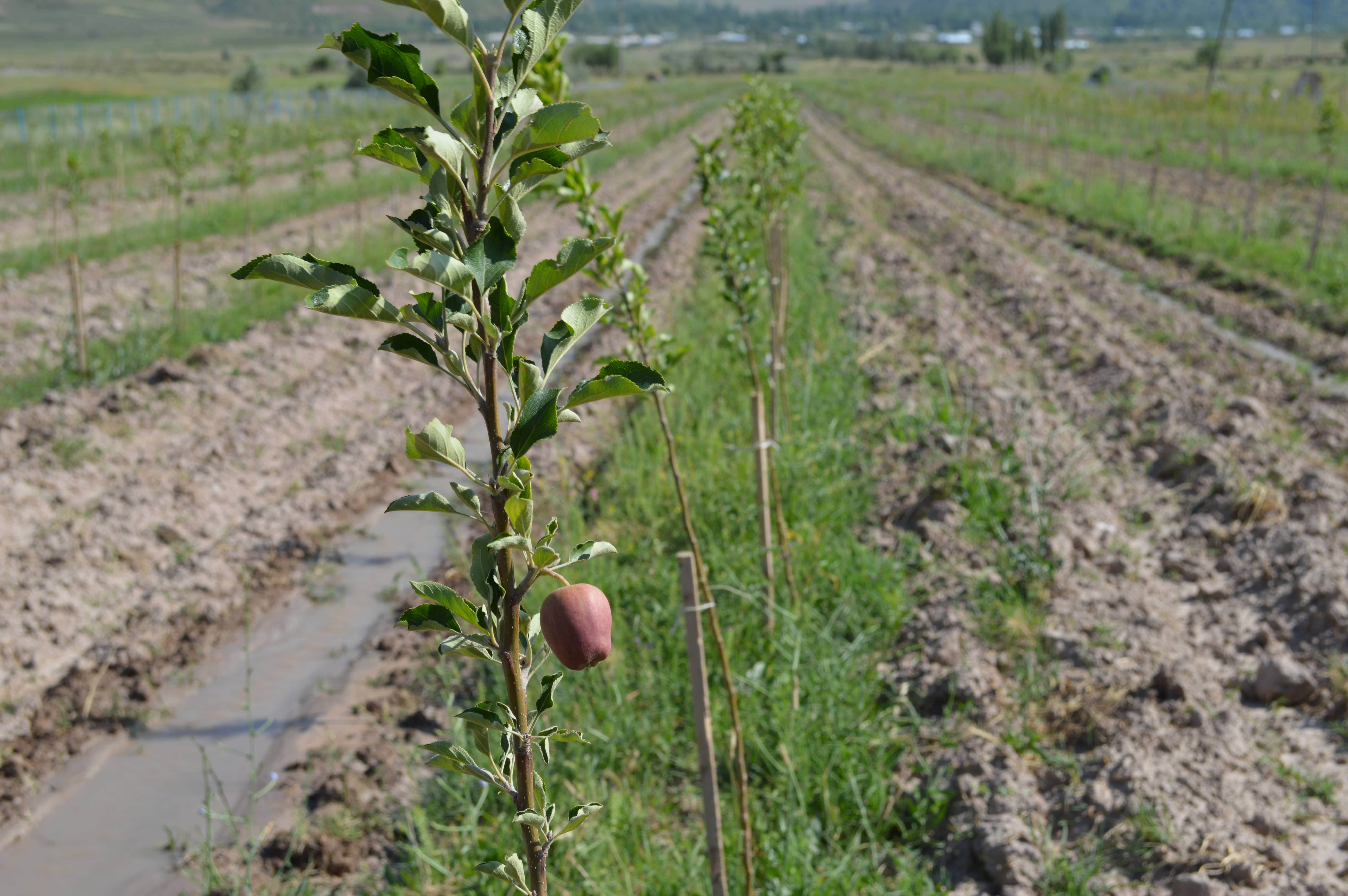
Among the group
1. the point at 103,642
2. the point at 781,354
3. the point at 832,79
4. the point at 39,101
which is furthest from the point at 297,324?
the point at 832,79

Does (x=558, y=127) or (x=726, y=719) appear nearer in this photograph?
(x=558, y=127)

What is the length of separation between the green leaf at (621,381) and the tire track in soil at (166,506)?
12.8ft

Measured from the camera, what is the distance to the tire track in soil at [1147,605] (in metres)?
3.13

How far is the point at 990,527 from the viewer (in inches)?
196

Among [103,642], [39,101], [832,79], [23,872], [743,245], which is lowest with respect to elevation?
[23,872]

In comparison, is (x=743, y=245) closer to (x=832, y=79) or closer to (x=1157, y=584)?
(x=1157, y=584)

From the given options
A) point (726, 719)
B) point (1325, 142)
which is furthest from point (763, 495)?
point (1325, 142)

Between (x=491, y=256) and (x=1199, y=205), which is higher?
(x=1199, y=205)

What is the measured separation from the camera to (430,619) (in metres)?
1.17

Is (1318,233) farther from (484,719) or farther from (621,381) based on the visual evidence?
(484,719)

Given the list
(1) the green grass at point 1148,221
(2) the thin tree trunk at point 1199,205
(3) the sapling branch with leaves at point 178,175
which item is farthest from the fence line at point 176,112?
(2) the thin tree trunk at point 1199,205

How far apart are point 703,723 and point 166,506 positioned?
4739 millimetres

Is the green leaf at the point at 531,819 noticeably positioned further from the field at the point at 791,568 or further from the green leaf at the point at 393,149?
the green leaf at the point at 393,149

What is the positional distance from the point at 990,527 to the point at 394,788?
10.1ft
